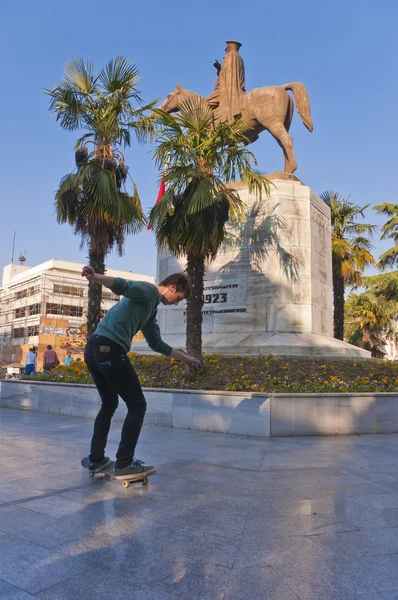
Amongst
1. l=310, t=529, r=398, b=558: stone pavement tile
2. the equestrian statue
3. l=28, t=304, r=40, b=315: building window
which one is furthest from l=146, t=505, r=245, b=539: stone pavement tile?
l=28, t=304, r=40, b=315: building window

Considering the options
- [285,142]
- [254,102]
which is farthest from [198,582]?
[254,102]

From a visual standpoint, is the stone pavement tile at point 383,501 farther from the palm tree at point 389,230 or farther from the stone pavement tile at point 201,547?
the palm tree at point 389,230

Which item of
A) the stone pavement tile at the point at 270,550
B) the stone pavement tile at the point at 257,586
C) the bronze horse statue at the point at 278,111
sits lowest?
the stone pavement tile at the point at 257,586

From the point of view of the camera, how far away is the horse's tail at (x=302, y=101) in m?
13.3

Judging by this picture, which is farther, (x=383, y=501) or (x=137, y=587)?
(x=383, y=501)

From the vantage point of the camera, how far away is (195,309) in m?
9.38

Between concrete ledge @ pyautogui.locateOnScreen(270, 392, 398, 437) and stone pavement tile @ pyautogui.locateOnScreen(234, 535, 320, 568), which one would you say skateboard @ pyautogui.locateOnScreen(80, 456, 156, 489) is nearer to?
stone pavement tile @ pyautogui.locateOnScreen(234, 535, 320, 568)

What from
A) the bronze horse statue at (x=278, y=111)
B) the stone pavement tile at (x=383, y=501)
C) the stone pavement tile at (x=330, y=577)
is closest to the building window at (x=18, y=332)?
the bronze horse statue at (x=278, y=111)

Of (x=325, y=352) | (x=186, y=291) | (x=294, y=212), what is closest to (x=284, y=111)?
(x=294, y=212)

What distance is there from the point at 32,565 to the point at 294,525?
1541 millimetres

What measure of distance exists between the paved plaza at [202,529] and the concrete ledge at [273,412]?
1.85 m

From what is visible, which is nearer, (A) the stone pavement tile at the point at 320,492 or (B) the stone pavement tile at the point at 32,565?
(B) the stone pavement tile at the point at 32,565

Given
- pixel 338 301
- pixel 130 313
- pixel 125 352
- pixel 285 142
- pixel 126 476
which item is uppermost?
pixel 285 142

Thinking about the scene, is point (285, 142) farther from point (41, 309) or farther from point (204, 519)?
point (41, 309)
